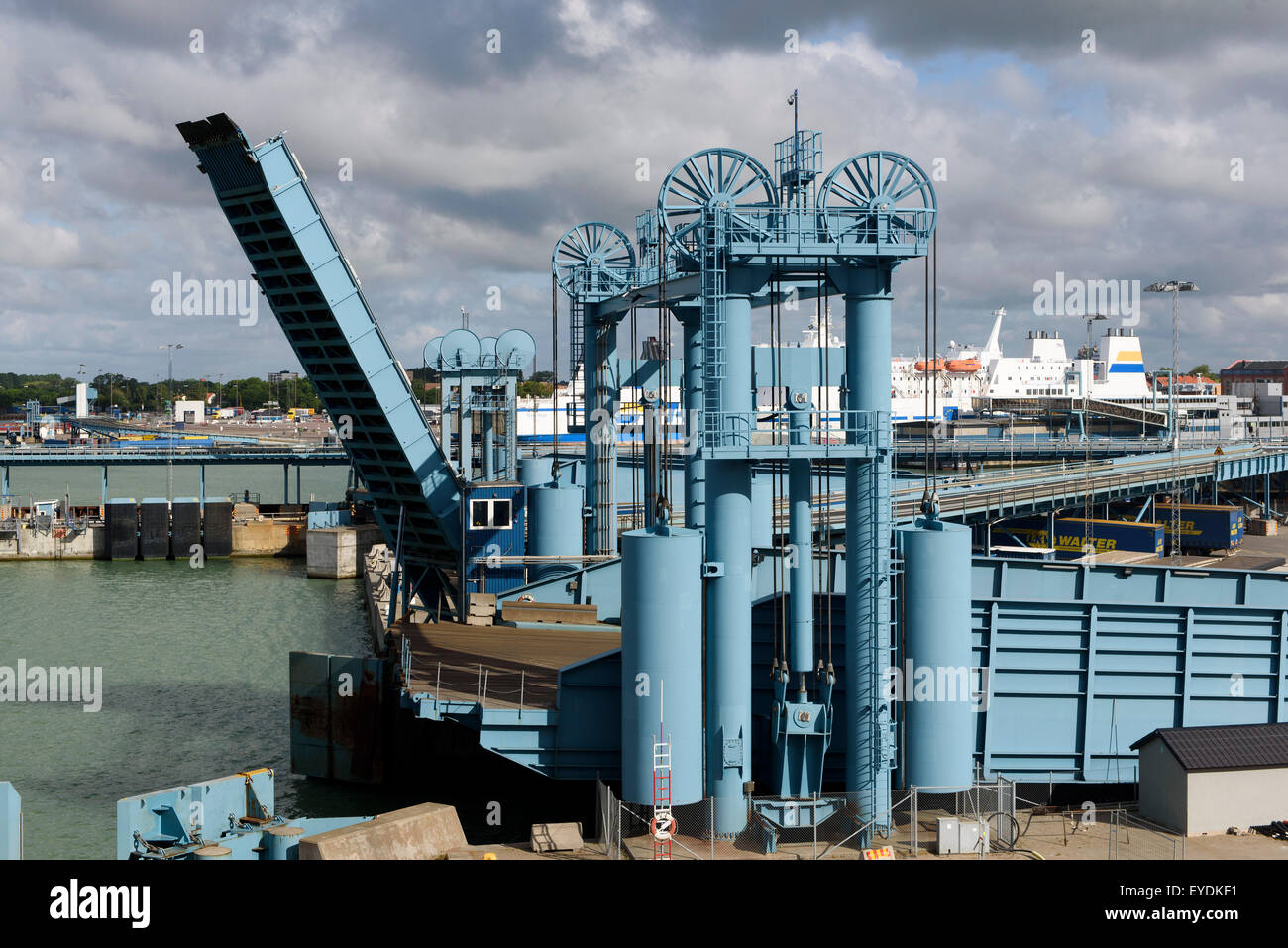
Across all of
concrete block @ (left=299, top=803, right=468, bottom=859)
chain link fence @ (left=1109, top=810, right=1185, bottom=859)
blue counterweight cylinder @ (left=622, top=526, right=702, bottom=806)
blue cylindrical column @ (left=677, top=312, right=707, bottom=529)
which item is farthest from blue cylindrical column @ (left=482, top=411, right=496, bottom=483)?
chain link fence @ (left=1109, top=810, right=1185, bottom=859)

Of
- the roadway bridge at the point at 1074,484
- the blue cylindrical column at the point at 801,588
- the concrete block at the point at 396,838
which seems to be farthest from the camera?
the roadway bridge at the point at 1074,484

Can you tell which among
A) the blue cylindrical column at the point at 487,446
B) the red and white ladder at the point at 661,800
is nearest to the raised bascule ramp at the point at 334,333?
the blue cylindrical column at the point at 487,446

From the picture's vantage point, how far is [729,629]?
1524cm

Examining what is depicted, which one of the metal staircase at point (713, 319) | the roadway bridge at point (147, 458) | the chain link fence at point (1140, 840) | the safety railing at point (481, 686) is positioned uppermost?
the metal staircase at point (713, 319)

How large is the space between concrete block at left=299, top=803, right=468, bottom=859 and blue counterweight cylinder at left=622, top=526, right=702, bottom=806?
2442mm

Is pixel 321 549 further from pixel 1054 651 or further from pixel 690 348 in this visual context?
pixel 1054 651

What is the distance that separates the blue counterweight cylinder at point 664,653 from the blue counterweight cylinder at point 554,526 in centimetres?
1346

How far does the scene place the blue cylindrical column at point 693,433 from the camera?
60.4 ft

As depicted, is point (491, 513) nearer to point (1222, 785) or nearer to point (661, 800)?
point (661, 800)

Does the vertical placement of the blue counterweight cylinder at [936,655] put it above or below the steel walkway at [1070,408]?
below

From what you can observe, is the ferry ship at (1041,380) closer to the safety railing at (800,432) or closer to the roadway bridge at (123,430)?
the roadway bridge at (123,430)

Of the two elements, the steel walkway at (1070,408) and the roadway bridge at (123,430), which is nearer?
the steel walkway at (1070,408)

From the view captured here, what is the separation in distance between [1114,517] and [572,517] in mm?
38432
